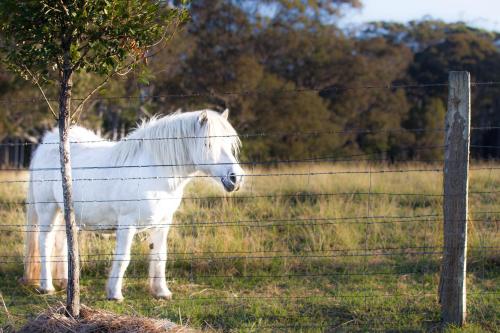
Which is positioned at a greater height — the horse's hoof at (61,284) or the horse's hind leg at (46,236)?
the horse's hind leg at (46,236)

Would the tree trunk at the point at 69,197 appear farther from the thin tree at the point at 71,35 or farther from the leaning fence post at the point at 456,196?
the leaning fence post at the point at 456,196

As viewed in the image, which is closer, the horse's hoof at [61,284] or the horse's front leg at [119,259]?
the horse's front leg at [119,259]

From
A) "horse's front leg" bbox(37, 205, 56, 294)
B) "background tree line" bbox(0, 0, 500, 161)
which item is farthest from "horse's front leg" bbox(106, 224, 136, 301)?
"background tree line" bbox(0, 0, 500, 161)

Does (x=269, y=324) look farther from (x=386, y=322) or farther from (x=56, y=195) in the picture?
(x=56, y=195)

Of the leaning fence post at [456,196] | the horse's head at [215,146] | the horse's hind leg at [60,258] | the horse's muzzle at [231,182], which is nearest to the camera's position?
the leaning fence post at [456,196]

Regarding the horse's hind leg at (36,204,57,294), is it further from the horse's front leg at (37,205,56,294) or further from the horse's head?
the horse's head

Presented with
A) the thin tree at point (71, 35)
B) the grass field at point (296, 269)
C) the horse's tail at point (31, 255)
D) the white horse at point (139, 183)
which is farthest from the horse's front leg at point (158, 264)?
the thin tree at point (71, 35)

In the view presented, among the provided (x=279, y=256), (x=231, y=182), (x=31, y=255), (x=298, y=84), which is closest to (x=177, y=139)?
(x=231, y=182)

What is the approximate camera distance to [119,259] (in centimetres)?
516

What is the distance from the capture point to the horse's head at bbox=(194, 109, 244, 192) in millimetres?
5008

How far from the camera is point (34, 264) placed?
576 centimetres

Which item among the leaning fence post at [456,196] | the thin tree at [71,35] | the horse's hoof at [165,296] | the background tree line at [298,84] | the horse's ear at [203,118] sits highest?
the background tree line at [298,84]

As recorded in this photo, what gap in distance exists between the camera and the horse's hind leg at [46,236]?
18.4 feet

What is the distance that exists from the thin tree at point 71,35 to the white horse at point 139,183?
52.7 inches
